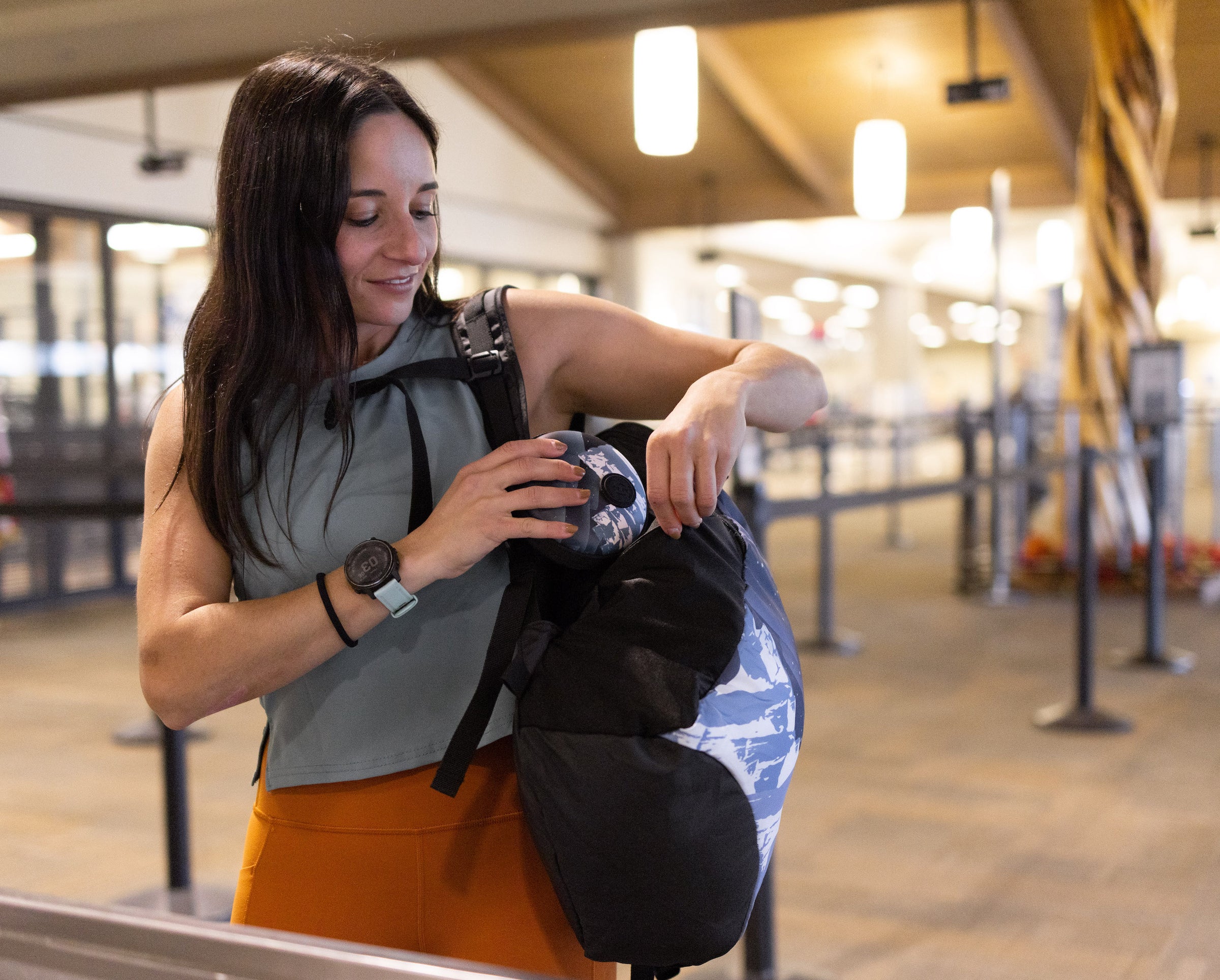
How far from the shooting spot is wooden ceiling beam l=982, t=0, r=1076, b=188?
7.61 metres

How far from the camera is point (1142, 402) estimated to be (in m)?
4.91

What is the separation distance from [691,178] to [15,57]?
711 cm

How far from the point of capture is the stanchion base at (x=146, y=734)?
431 cm

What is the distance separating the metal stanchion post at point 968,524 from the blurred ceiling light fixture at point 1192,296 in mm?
8822

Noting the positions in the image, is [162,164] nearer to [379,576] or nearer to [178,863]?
[178,863]

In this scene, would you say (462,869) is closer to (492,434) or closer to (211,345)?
(492,434)

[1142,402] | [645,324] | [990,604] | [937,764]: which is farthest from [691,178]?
[645,324]

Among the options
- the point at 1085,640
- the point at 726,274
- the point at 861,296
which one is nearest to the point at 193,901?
the point at 1085,640

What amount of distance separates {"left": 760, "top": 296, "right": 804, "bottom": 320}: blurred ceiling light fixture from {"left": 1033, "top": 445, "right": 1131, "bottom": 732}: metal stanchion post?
16.3m

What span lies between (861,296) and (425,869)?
68.6ft

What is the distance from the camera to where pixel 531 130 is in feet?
34.5

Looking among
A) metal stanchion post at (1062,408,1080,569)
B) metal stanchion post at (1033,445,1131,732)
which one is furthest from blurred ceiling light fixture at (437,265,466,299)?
metal stanchion post at (1033,445,1131,732)

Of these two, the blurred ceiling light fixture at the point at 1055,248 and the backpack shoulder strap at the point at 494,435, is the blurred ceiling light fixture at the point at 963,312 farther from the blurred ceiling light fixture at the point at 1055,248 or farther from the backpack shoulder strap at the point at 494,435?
the backpack shoulder strap at the point at 494,435

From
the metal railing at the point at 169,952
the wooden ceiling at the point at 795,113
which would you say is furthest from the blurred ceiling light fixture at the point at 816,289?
the metal railing at the point at 169,952
